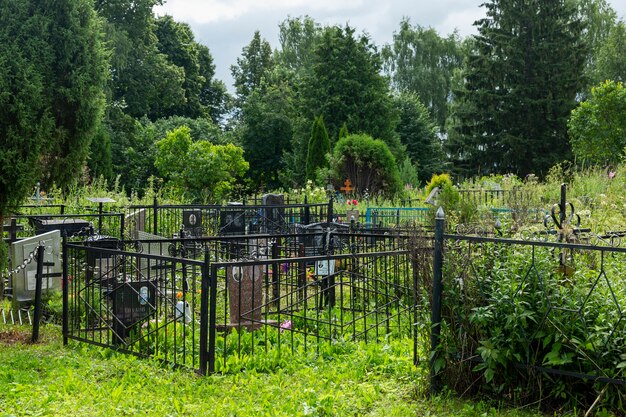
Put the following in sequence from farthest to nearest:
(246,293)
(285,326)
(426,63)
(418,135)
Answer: (426,63) → (418,135) → (246,293) → (285,326)

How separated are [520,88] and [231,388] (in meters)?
38.0

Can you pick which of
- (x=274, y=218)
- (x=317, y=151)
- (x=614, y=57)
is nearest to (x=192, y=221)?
(x=274, y=218)

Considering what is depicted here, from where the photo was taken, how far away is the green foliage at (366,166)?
1027 inches

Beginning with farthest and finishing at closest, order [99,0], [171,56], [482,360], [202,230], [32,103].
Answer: [171,56] < [99,0] < [202,230] < [32,103] < [482,360]

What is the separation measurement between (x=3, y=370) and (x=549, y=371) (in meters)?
4.60

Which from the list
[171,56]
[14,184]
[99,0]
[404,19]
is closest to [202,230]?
[14,184]

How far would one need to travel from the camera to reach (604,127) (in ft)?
87.1

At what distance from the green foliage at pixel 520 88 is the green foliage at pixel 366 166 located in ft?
52.8

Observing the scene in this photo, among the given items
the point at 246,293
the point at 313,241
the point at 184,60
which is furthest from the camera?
the point at 184,60

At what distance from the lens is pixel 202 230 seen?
50.0 ft

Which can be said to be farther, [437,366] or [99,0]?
[99,0]

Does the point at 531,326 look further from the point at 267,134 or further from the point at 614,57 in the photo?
the point at 614,57

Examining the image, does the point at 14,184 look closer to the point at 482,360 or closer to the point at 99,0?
the point at 482,360

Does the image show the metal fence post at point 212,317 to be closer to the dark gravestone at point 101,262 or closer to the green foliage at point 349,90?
the dark gravestone at point 101,262
